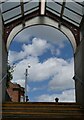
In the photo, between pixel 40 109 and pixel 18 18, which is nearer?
pixel 40 109

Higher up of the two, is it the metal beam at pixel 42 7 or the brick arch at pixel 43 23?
the metal beam at pixel 42 7

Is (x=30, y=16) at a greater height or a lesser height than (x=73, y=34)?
greater

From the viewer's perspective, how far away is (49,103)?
10.1 m

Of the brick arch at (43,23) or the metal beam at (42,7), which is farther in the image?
the brick arch at (43,23)

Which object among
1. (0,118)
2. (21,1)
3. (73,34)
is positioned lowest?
(0,118)

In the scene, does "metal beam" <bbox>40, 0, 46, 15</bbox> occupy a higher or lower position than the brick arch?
higher

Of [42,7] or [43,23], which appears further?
[43,23]

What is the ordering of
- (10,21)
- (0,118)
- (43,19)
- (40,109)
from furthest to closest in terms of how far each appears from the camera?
1. (43,19)
2. (10,21)
3. (40,109)
4. (0,118)

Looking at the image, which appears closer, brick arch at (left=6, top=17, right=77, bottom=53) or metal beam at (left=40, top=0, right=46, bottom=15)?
metal beam at (left=40, top=0, right=46, bottom=15)

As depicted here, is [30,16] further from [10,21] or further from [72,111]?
→ [72,111]

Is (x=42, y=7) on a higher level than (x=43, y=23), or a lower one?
higher

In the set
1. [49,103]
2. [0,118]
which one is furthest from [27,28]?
[0,118]

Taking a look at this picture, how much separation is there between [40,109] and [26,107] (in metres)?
0.50

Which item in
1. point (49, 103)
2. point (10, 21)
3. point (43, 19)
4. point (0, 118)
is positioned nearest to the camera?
point (0, 118)
